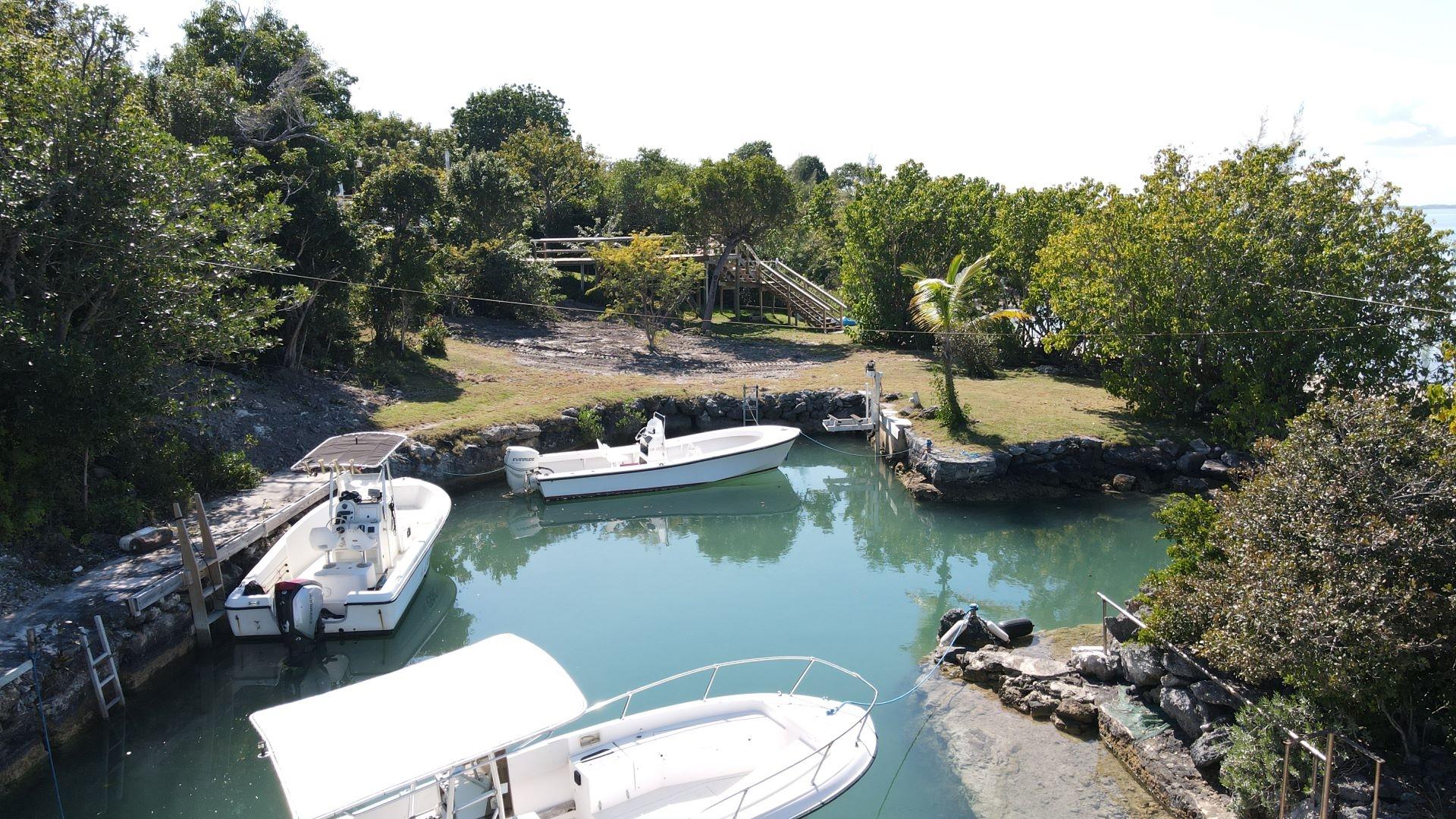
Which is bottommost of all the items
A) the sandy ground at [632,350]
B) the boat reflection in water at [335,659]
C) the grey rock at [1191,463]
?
the boat reflection in water at [335,659]

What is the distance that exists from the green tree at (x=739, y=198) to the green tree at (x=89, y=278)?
18930 mm

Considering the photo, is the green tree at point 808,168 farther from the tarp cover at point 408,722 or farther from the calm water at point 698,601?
the tarp cover at point 408,722

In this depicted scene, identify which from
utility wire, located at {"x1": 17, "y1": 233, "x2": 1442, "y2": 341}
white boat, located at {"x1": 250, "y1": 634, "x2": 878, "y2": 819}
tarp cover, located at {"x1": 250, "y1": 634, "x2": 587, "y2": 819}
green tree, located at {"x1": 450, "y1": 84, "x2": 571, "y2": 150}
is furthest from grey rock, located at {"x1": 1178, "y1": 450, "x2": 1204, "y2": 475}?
green tree, located at {"x1": 450, "y1": 84, "x2": 571, "y2": 150}

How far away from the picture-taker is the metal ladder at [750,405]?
79.0 feet

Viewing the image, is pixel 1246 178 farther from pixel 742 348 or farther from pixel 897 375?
pixel 742 348

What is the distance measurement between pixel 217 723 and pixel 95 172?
28.3ft

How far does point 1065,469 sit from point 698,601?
1011 cm

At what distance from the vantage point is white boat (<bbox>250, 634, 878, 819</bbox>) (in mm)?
7340

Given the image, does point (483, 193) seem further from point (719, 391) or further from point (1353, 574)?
point (1353, 574)

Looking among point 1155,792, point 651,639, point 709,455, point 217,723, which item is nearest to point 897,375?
point 709,455

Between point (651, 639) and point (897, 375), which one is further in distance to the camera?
point (897, 375)

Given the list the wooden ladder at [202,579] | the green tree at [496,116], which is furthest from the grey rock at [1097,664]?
the green tree at [496,116]

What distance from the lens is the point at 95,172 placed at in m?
13.2

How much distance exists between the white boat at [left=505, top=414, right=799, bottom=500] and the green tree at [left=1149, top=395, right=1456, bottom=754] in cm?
1272
